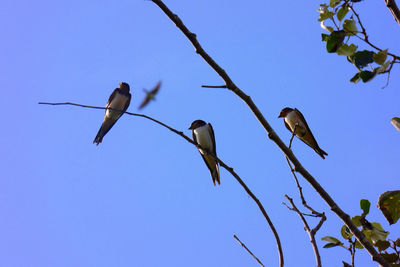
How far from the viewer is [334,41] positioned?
85.6 inches

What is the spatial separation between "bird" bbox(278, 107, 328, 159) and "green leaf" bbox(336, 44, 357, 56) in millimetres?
3774

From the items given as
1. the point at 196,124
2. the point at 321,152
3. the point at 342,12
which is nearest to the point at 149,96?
the point at 342,12

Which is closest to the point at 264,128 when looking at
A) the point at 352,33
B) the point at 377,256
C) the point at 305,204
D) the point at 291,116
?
the point at 305,204

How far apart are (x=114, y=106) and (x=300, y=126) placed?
4.24 meters

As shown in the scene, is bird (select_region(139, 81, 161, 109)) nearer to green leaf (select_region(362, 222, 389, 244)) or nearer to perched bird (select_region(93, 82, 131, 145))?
green leaf (select_region(362, 222, 389, 244))

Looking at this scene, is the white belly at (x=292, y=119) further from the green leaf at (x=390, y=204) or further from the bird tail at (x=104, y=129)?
the green leaf at (x=390, y=204)

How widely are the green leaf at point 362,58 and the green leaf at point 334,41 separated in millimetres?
90

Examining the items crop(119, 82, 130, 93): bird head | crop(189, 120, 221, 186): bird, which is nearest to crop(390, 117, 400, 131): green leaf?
crop(189, 120, 221, 186): bird

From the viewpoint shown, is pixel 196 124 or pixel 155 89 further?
pixel 196 124

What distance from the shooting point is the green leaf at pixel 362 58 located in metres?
2.06

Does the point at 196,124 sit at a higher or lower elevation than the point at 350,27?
higher

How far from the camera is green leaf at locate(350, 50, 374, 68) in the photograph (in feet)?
6.77

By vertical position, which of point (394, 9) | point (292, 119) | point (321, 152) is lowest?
point (394, 9)

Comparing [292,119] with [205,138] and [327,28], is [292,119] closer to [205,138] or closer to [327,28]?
[205,138]
